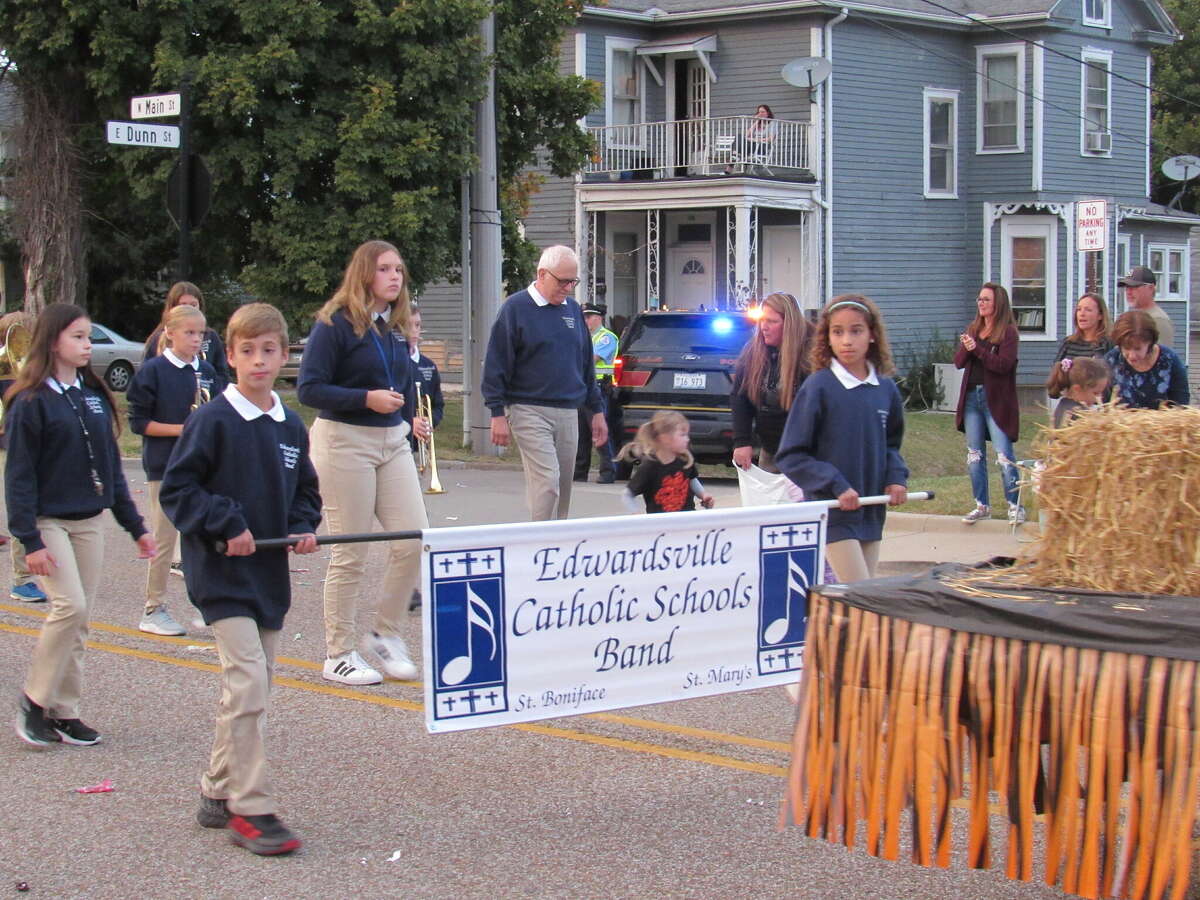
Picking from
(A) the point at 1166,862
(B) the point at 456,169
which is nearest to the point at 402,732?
(A) the point at 1166,862

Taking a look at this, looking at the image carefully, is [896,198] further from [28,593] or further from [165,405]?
[165,405]

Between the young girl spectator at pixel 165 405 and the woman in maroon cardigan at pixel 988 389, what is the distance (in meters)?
6.04

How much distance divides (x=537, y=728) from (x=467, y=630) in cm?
157

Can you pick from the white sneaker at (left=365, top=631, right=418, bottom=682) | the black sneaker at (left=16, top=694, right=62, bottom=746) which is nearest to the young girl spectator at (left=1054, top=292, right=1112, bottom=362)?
the white sneaker at (left=365, top=631, right=418, bottom=682)

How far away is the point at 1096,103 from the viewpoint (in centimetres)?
3173

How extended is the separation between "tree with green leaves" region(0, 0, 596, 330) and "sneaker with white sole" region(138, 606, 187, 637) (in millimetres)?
11026

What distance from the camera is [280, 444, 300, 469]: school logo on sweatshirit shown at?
17.7 ft

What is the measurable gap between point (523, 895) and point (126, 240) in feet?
100

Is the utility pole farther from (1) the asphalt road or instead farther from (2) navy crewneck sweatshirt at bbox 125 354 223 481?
(1) the asphalt road

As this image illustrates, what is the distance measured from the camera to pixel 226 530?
16.5 ft

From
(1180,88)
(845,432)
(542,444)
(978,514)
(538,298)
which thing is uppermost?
(1180,88)

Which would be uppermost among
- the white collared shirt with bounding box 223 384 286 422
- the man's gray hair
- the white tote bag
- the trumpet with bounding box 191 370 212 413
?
the man's gray hair

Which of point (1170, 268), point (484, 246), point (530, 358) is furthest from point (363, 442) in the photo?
point (1170, 268)

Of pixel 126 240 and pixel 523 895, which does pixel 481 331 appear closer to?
pixel 523 895
